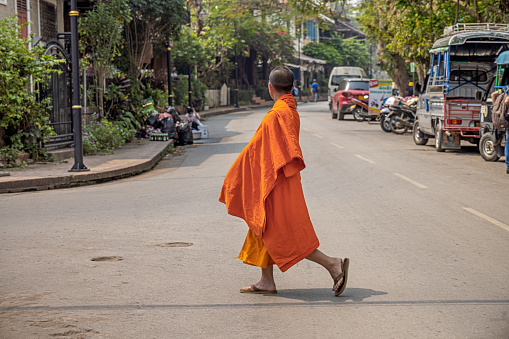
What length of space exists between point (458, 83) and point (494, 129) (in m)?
4.03

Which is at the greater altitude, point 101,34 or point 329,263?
point 101,34

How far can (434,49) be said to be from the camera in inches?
711

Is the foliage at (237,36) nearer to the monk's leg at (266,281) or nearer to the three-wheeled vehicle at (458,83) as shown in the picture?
the three-wheeled vehicle at (458,83)

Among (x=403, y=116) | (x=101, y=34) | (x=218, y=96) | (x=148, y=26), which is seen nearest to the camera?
(x=101, y=34)

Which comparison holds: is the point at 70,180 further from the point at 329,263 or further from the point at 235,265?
the point at 329,263

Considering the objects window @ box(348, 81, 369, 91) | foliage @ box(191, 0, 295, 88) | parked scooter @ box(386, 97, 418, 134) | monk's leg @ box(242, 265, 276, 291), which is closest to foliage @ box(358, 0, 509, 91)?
window @ box(348, 81, 369, 91)

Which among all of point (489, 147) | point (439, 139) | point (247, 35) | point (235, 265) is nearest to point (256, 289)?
point (235, 265)

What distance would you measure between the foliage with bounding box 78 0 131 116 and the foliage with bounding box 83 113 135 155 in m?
1.39

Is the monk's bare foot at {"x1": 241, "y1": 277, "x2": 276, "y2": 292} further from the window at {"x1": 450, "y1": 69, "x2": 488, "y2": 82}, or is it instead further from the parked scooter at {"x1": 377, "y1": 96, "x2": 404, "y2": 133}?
the parked scooter at {"x1": 377, "y1": 96, "x2": 404, "y2": 133}

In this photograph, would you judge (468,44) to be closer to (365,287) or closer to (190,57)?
(365,287)

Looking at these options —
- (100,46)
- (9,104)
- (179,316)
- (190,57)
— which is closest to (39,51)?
(9,104)

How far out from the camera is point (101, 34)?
18469 mm

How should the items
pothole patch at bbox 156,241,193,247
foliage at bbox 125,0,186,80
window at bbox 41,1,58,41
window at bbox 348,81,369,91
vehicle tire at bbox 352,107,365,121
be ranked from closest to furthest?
pothole patch at bbox 156,241,193,247 → window at bbox 41,1,58,41 → foliage at bbox 125,0,186,80 → vehicle tire at bbox 352,107,365,121 → window at bbox 348,81,369,91

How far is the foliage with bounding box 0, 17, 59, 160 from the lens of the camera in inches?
506
